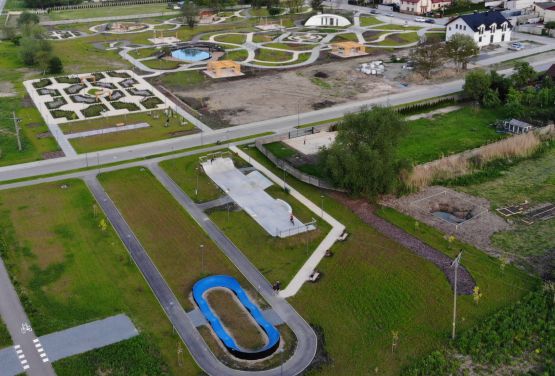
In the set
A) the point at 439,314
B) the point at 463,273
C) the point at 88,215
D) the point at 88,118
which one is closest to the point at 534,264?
the point at 463,273

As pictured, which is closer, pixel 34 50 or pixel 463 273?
pixel 463 273

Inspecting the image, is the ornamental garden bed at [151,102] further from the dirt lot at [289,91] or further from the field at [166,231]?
the field at [166,231]

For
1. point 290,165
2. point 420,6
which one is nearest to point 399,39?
point 420,6

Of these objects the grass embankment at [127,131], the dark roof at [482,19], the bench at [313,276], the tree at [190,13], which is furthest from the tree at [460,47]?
the tree at [190,13]

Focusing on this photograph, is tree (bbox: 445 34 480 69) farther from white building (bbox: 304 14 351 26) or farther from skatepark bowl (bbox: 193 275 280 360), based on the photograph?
skatepark bowl (bbox: 193 275 280 360)

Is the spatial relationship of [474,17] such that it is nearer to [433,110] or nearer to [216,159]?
[433,110]

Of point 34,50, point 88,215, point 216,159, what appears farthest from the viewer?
point 34,50
